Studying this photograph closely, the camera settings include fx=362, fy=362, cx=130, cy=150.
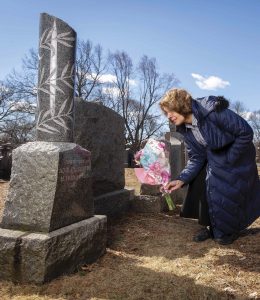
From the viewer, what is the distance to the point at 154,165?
5289 millimetres

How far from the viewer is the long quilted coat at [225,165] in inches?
130

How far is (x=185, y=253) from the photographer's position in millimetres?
3311

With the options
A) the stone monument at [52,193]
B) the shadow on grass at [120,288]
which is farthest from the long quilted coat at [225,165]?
the stone monument at [52,193]

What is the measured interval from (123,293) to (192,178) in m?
1.57

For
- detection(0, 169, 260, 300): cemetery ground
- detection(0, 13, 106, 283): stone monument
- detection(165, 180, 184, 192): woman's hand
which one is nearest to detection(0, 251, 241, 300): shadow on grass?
detection(0, 169, 260, 300): cemetery ground

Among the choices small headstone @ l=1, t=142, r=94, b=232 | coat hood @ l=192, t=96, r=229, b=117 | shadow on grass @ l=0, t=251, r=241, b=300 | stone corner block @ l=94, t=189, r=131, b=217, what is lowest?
shadow on grass @ l=0, t=251, r=241, b=300

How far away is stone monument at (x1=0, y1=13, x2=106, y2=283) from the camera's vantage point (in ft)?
8.54

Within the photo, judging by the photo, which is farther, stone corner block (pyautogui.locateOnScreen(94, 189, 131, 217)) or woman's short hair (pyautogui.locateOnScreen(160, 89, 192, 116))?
stone corner block (pyautogui.locateOnScreen(94, 189, 131, 217))

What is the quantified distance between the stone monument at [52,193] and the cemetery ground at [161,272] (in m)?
0.15

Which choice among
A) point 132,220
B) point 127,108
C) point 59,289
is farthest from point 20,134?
point 59,289

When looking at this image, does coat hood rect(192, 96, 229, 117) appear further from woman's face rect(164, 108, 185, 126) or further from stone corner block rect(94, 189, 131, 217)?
stone corner block rect(94, 189, 131, 217)

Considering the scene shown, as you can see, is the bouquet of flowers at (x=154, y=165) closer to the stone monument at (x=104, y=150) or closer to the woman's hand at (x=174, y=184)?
the stone monument at (x=104, y=150)

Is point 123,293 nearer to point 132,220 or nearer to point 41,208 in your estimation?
point 41,208

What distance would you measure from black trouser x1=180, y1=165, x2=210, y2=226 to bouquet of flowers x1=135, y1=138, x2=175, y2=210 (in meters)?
1.38
